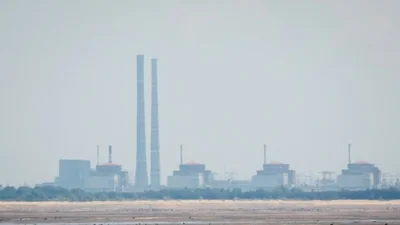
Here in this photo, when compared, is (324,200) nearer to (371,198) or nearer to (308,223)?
(371,198)

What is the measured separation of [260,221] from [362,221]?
9087mm

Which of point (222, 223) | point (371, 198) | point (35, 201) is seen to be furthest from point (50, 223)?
point (371, 198)

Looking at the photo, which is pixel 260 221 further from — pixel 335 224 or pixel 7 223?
pixel 7 223

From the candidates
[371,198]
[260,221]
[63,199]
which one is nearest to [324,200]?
[371,198]

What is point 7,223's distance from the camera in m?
100

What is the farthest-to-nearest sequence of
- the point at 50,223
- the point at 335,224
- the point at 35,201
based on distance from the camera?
the point at 35,201, the point at 50,223, the point at 335,224

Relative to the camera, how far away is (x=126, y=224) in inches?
3839

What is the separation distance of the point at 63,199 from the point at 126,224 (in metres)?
98.1

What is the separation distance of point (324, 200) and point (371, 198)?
28.3ft

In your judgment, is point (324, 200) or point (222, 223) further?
point (324, 200)

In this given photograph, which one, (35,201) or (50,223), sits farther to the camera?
(35,201)

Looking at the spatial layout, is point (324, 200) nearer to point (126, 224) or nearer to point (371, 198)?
point (371, 198)

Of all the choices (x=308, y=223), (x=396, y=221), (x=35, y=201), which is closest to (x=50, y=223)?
(x=308, y=223)

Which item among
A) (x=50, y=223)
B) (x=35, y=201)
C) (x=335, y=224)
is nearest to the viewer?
(x=335, y=224)
